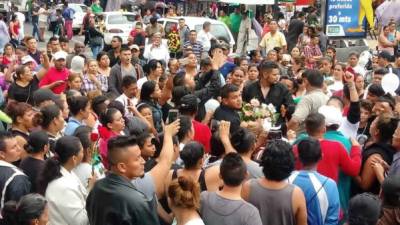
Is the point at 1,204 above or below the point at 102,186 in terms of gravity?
below

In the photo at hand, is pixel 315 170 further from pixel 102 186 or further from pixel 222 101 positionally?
pixel 222 101

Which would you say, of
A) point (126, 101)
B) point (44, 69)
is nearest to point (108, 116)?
point (126, 101)

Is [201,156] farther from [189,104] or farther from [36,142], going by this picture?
[189,104]

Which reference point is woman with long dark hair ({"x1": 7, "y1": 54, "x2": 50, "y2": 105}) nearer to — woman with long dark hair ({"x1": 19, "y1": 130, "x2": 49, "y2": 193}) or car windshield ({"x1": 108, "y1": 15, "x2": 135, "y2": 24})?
woman with long dark hair ({"x1": 19, "y1": 130, "x2": 49, "y2": 193})

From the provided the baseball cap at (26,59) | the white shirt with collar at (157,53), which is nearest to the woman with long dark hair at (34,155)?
the baseball cap at (26,59)

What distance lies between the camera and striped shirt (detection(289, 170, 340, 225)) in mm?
5625

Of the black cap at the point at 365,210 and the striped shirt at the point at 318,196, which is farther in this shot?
the striped shirt at the point at 318,196

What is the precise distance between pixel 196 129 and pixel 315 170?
201 centimetres

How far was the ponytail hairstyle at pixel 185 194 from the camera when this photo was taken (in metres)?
4.98

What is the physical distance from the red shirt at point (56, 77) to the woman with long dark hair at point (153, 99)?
69.6 inches

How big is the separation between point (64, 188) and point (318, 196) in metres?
1.91

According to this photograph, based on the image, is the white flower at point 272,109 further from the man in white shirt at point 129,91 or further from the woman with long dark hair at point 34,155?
the woman with long dark hair at point 34,155

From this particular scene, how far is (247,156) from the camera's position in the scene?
20.2 feet

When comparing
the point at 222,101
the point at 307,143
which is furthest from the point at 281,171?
the point at 222,101
